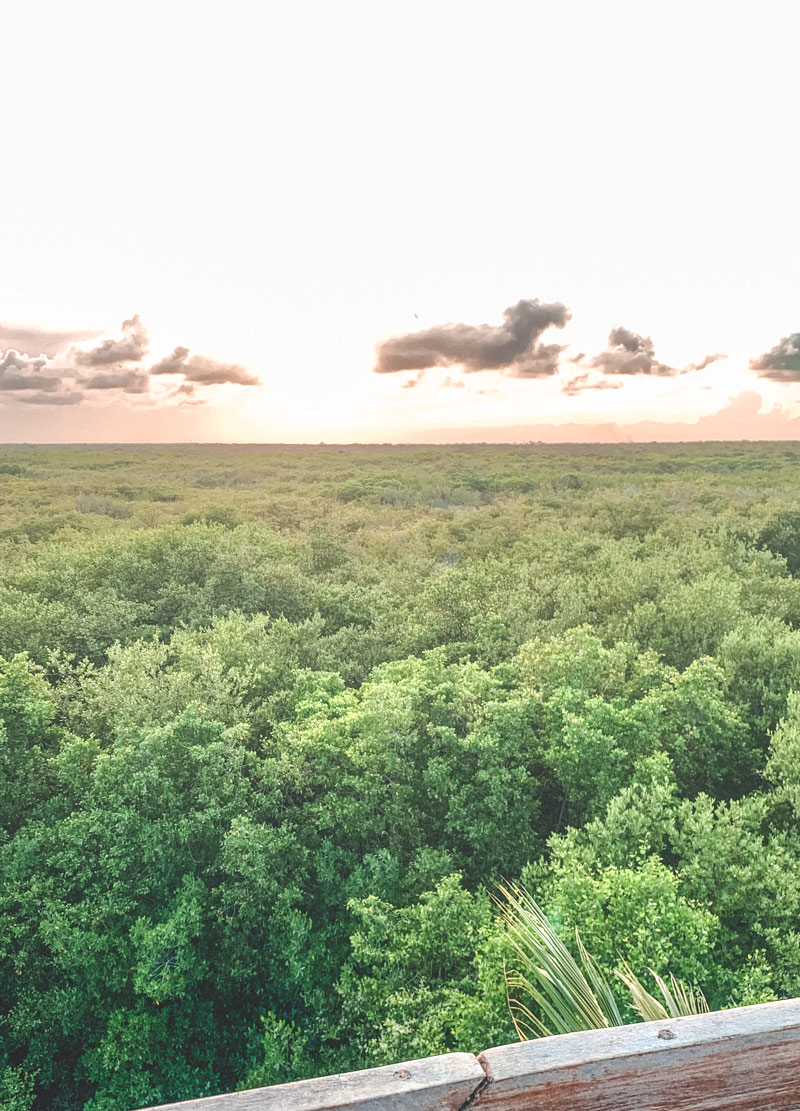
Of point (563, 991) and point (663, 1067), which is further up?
point (663, 1067)

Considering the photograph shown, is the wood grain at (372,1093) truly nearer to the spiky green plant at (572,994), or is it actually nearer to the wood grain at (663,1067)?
the wood grain at (663,1067)

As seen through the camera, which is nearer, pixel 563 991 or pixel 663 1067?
pixel 663 1067

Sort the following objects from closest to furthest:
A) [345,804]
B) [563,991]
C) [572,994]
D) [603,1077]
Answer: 1. [603,1077]
2. [572,994]
3. [563,991]
4. [345,804]

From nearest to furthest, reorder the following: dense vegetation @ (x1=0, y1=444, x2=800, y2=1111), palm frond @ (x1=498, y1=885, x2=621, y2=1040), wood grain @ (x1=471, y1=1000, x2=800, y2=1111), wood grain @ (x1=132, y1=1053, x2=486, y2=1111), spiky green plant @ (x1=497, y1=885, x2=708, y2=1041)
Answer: wood grain @ (x1=132, y1=1053, x2=486, y2=1111)
wood grain @ (x1=471, y1=1000, x2=800, y2=1111)
spiky green plant @ (x1=497, y1=885, x2=708, y2=1041)
palm frond @ (x1=498, y1=885, x2=621, y2=1040)
dense vegetation @ (x1=0, y1=444, x2=800, y2=1111)

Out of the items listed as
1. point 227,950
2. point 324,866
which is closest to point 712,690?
point 324,866

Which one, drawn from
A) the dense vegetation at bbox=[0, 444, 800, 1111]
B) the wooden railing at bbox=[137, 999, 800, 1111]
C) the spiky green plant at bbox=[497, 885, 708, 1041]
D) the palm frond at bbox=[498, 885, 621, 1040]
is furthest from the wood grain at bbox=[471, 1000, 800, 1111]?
the dense vegetation at bbox=[0, 444, 800, 1111]

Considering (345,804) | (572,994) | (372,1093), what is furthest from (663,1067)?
(345,804)

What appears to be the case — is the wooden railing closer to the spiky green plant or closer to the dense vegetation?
the spiky green plant

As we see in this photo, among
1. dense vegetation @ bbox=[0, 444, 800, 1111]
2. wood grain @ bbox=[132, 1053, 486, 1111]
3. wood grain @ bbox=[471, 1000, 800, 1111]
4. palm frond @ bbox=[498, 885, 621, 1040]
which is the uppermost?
wood grain @ bbox=[132, 1053, 486, 1111]

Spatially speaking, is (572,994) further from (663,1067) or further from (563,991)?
(663,1067)
